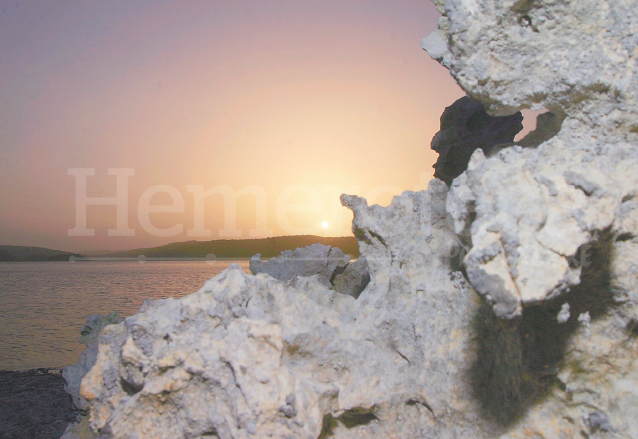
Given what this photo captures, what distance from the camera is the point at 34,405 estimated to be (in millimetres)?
7297

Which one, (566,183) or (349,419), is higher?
(566,183)

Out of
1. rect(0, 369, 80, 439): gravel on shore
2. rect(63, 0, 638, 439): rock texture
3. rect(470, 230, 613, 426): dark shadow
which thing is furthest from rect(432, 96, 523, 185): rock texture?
rect(0, 369, 80, 439): gravel on shore

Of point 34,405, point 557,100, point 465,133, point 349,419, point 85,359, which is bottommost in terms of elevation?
point 34,405

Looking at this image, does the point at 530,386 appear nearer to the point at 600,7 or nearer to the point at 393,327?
the point at 393,327

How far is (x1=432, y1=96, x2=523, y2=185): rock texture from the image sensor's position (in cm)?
447

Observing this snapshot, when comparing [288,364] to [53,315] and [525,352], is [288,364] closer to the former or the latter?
[525,352]

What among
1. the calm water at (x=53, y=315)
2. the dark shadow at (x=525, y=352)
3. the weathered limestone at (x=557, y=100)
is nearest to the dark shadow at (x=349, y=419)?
the dark shadow at (x=525, y=352)

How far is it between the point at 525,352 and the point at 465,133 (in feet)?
9.75

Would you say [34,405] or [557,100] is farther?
[34,405]

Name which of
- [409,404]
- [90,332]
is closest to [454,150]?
[409,404]

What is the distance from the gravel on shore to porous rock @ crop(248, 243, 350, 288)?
288 centimetres

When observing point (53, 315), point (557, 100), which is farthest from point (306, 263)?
point (53, 315)

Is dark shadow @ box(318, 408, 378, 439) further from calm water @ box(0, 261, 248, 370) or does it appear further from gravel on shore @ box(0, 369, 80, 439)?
calm water @ box(0, 261, 248, 370)

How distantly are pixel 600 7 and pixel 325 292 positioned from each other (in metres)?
2.58
